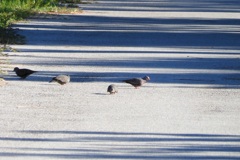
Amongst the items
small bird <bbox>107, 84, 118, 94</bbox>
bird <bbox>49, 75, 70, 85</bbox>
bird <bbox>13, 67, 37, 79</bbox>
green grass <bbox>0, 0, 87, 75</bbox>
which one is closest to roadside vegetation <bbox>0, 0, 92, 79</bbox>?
green grass <bbox>0, 0, 87, 75</bbox>

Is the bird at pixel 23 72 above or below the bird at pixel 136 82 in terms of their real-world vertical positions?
above

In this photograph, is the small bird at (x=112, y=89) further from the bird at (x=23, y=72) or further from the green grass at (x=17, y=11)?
the green grass at (x=17, y=11)

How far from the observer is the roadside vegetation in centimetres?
2067

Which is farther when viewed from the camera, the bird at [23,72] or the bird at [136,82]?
the bird at [23,72]

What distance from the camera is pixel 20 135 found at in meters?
10.3

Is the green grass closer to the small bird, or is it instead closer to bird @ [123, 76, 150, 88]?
bird @ [123, 76, 150, 88]

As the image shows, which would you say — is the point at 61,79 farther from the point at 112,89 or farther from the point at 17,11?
the point at 17,11

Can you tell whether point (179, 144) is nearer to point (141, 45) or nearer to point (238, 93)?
point (238, 93)

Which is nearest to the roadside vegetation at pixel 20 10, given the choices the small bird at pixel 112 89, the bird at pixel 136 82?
the bird at pixel 136 82

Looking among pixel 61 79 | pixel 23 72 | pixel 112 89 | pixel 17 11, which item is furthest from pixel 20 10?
pixel 112 89

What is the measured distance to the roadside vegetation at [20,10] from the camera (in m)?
20.7

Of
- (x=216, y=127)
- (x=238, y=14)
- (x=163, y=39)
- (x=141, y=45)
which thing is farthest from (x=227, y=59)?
(x=238, y=14)

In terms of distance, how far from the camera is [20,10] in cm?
2814

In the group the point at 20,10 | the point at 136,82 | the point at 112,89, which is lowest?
the point at 112,89
